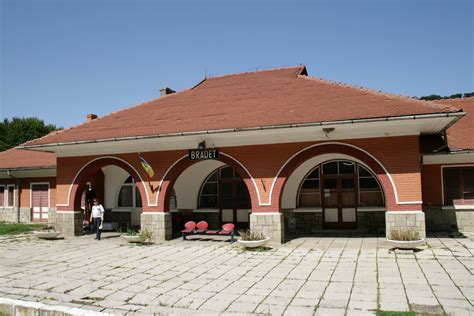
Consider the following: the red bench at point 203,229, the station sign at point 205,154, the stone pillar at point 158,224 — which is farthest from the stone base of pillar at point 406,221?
the stone pillar at point 158,224

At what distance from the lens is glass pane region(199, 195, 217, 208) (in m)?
16.5

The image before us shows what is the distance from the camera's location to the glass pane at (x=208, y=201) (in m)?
16.5

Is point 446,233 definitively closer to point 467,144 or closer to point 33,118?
point 467,144

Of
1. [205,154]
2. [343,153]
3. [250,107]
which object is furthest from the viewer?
[250,107]

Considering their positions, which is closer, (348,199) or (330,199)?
(348,199)

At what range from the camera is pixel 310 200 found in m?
15.2

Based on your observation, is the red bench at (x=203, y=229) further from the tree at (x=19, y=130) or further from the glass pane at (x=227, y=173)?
the tree at (x=19, y=130)

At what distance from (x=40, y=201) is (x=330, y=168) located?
46.2 feet

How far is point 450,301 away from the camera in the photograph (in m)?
6.30

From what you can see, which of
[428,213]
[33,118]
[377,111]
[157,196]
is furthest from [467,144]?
[33,118]

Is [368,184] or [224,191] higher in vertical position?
[368,184]

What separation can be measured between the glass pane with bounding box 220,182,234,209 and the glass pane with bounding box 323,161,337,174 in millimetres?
3727

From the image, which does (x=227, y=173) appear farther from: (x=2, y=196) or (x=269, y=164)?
(x=2, y=196)

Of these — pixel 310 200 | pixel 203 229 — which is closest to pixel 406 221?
pixel 310 200
